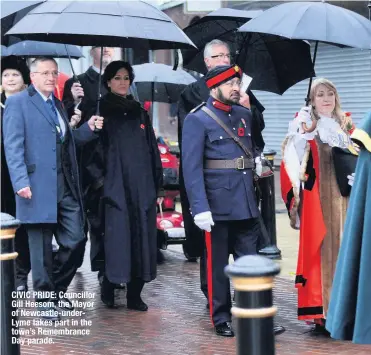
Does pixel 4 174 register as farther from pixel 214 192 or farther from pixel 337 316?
pixel 337 316

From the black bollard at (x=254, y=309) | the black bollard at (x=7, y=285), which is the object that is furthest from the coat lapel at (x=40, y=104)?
the black bollard at (x=254, y=309)

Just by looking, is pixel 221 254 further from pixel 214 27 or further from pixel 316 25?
pixel 214 27

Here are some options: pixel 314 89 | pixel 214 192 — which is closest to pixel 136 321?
pixel 214 192

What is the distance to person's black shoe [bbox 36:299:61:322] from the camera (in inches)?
290

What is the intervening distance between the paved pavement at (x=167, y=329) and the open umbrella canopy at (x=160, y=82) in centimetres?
260

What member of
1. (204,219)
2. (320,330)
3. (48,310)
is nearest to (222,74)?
(204,219)

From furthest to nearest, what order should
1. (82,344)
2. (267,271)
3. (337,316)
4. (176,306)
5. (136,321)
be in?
(176,306) → (136,321) → (82,344) → (337,316) → (267,271)

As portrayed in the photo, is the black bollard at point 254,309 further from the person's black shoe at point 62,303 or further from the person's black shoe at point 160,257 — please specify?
the person's black shoe at point 160,257

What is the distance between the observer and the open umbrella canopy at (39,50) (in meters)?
9.55

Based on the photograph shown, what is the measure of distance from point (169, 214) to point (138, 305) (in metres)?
3.05

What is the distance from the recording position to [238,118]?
279 inches

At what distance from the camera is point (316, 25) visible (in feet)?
23.1

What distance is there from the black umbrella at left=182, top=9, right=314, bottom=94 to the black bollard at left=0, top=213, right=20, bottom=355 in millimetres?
3330

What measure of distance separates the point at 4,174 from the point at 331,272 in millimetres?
2939
